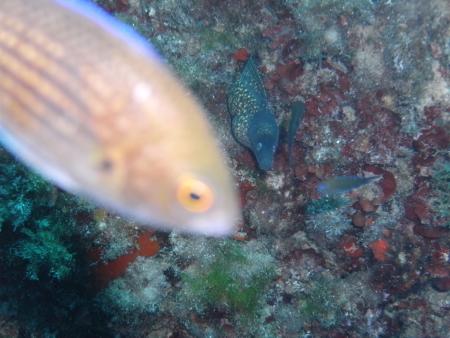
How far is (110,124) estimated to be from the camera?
4.38 feet

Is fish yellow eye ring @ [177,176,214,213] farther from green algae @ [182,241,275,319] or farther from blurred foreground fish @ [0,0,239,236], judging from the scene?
green algae @ [182,241,275,319]

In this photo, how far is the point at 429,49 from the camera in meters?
4.84

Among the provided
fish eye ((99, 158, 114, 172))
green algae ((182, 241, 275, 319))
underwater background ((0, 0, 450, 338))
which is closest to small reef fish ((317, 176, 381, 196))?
underwater background ((0, 0, 450, 338))

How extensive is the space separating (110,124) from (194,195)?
0.37 metres

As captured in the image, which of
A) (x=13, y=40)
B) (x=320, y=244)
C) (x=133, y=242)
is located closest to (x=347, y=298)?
(x=320, y=244)

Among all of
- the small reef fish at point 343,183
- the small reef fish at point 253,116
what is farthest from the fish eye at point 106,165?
the small reef fish at point 343,183

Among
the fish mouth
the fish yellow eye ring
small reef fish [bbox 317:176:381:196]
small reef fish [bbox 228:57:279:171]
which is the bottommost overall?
the fish mouth

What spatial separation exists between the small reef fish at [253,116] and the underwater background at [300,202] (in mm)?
25

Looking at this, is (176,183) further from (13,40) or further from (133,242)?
(133,242)

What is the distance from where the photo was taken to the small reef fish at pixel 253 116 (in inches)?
188

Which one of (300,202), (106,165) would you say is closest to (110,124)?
(106,165)

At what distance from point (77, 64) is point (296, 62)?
4.41 metres

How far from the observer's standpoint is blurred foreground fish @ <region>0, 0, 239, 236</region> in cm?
134

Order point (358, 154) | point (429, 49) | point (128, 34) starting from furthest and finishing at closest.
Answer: point (358, 154)
point (429, 49)
point (128, 34)
